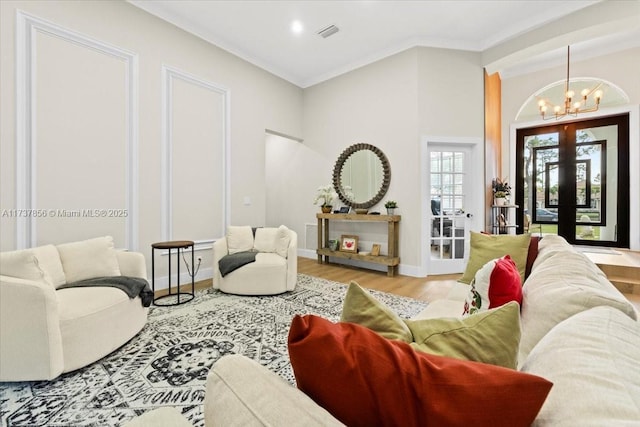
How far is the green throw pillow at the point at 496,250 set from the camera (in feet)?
6.64

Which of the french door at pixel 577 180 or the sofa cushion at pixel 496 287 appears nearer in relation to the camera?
the sofa cushion at pixel 496 287

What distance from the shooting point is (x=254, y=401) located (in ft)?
1.75

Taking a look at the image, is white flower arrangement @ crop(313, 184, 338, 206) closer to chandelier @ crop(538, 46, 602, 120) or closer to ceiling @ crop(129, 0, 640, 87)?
ceiling @ crop(129, 0, 640, 87)

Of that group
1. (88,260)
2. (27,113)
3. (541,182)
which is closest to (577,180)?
(541,182)

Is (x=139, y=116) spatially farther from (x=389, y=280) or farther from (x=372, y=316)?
(x=389, y=280)

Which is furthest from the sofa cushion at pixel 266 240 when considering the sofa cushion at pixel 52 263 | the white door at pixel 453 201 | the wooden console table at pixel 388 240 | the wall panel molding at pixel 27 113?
the white door at pixel 453 201

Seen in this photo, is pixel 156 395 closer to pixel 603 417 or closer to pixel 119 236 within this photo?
pixel 603 417

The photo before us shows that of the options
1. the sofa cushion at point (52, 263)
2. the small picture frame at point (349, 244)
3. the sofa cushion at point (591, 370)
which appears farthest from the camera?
the small picture frame at point (349, 244)

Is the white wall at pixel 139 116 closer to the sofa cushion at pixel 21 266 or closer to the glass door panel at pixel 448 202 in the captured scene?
the sofa cushion at pixel 21 266

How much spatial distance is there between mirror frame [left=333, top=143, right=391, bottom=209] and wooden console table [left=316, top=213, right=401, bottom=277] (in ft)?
1.16

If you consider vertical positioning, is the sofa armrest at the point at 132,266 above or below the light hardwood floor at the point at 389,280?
above

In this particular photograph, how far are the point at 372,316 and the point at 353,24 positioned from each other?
4129mm

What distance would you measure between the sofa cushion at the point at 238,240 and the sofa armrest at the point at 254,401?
3168 millimetres

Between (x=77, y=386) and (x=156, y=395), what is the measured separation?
1.70 ft
